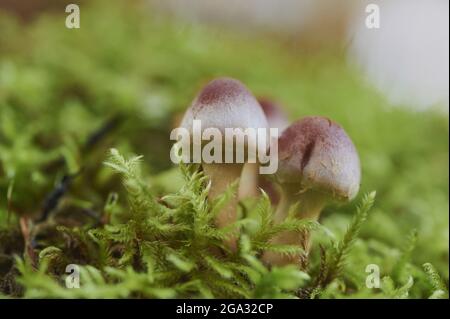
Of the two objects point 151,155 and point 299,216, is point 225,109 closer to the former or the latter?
point 299,216

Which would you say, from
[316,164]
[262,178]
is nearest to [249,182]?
[262,178]

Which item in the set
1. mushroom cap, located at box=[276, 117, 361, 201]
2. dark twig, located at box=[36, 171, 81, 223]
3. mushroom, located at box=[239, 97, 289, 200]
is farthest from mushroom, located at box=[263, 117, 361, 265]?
dark twig, located at box=[36, 171, 81, 223]

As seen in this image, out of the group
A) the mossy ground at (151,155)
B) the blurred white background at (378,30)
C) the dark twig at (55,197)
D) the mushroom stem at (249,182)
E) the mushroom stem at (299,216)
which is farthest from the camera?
the blurred white background at (378,30)

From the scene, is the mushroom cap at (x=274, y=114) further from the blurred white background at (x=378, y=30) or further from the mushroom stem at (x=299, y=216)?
the blurred white background at (x=378, y=30)

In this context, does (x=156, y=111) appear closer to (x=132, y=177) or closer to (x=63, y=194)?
(x=63, y=194)

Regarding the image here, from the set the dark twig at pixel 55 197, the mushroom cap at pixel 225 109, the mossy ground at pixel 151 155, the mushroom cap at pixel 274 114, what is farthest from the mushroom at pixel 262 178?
the dark twig at pixel 55 197
